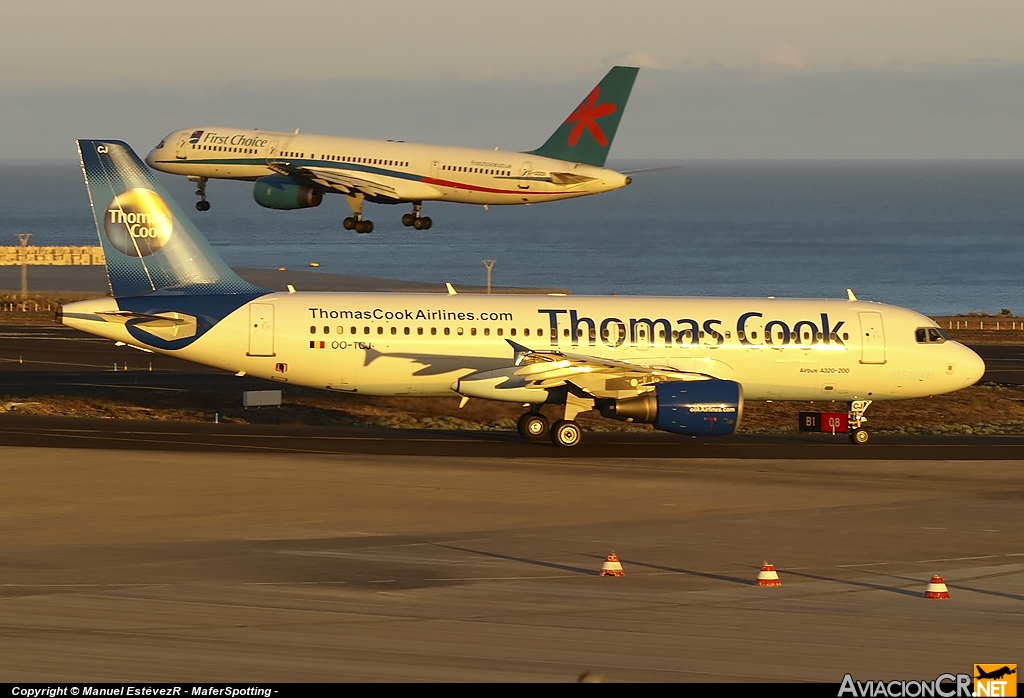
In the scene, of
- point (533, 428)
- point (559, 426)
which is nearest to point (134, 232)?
point (533, 428)

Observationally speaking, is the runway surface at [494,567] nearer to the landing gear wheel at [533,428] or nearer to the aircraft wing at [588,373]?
the aircraft wing at [588,373]

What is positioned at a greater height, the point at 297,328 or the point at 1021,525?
the point at 297,328

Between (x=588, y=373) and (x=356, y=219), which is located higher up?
(x=356, y=219)

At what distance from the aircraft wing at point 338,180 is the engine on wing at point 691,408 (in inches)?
1484

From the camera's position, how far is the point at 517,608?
21.4 m

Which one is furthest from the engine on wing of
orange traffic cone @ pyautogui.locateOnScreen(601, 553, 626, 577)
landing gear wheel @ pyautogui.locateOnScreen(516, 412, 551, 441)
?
orange traffic cone @ pyautogui.locateOnScreen(601, 553, 626, 577)

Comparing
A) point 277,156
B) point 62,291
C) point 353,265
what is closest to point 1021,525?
point 277,156

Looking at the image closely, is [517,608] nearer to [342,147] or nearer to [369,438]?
[369,438]

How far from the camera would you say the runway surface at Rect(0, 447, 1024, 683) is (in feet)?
58.7

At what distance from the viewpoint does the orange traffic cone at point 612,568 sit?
24.3m

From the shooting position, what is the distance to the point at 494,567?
2491 centimetres

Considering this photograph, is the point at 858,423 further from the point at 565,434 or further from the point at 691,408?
the point at 565,434

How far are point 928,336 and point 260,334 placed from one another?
62.5ft

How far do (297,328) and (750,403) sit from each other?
17.6 m
